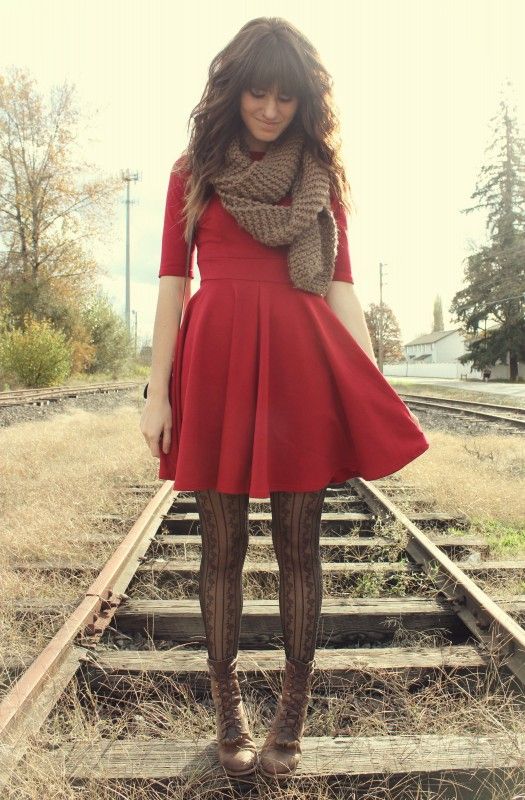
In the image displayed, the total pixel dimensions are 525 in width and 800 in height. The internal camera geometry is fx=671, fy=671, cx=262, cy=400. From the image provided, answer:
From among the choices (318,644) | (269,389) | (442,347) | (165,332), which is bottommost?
(318,644)

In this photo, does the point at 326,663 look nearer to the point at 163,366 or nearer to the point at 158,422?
the point at 158,422

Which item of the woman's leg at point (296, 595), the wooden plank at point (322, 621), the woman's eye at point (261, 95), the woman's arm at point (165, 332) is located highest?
the woman's eye at point (261, 95)

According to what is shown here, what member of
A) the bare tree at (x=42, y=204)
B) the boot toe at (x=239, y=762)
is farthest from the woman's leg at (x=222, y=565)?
the bare tree at (x=42, y=204)

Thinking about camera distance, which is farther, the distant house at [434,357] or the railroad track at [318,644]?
the distant house at [434,357]

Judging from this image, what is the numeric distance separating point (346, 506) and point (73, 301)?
24.2 metres

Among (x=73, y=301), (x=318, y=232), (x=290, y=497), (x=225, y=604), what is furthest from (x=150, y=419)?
(x=73, y=301)

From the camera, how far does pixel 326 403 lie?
1.78 metres

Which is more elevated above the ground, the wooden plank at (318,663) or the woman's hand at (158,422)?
the woman's hand at (158,422)

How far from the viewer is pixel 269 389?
5.75ft

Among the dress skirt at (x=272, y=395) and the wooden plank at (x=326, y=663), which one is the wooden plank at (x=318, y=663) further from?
the dress skirt at (x=272, y=395)

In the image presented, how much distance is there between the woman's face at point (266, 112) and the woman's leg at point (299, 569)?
38.6 inches

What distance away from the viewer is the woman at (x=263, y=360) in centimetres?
175

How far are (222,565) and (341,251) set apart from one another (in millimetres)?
948

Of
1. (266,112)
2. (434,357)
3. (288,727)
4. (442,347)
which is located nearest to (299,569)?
(288,727)
